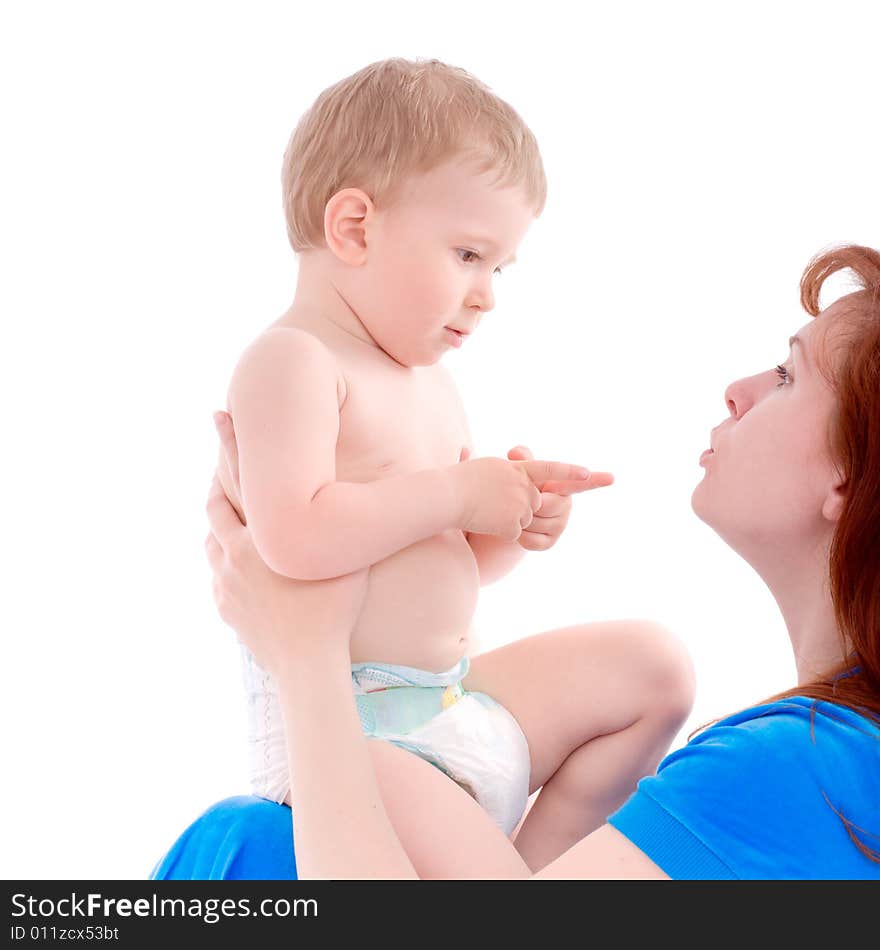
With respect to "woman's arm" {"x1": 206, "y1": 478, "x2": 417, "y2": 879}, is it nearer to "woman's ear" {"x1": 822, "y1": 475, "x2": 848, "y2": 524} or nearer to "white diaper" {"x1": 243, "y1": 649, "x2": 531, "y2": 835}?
"white diaper" {"x1": 243, "y1": 649, "x2": 531, "y2": 835}

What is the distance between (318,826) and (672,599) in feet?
5.97

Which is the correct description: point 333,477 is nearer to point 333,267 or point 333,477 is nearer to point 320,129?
point 333,267

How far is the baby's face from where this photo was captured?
1427 millimetres

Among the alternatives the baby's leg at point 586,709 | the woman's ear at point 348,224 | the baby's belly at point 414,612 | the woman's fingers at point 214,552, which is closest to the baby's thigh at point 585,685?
the baby's leg at point 586,709

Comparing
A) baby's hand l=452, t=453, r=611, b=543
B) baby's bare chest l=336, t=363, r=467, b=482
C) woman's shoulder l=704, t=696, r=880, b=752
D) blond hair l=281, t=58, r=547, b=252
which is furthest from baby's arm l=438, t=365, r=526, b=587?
woman's shoulder l=704, t=696, r=880, b=752

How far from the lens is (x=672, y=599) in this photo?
2.97 metres

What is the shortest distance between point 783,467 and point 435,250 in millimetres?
469

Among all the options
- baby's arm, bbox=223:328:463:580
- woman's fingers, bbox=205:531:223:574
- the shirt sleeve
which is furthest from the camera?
woman's fingers, bbox=205:531:223:574

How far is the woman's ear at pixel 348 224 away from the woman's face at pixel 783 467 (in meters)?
0.49

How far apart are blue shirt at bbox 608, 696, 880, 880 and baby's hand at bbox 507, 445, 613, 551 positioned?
0.37m

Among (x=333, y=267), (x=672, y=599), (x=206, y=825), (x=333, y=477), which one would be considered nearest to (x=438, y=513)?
(x=333, y=477)

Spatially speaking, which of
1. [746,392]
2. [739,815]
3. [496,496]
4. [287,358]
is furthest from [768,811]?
[287,358]
